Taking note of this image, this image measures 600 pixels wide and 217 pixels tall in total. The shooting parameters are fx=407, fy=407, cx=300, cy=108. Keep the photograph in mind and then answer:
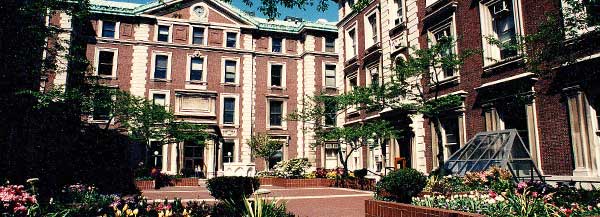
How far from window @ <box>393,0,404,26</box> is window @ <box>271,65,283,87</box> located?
633 inches

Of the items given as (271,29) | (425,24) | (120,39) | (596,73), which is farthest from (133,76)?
(596,73)

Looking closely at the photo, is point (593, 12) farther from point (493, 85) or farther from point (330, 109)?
point (330, 109)

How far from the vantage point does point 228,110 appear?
34.1 metres

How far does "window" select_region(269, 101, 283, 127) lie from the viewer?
35219 mm

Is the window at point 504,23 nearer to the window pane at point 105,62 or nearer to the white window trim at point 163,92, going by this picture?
the white window trim at point 163,92

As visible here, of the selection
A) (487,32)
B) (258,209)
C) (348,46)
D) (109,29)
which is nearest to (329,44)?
(348,46)

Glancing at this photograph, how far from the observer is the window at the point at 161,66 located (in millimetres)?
32781

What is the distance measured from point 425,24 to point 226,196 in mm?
12970

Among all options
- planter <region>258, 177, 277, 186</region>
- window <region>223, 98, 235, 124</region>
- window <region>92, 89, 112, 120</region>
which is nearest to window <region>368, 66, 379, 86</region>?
planter <region>258, 177, 277, 186</region>

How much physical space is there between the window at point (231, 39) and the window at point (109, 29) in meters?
8.89

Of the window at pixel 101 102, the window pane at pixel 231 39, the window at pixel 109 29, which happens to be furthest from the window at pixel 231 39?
the window at pixel 101 102

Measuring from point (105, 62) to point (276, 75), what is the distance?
13.9 m

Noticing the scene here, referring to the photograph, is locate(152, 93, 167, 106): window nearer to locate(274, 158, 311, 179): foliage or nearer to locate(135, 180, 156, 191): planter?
locate(135, 180, 156, 191): planter

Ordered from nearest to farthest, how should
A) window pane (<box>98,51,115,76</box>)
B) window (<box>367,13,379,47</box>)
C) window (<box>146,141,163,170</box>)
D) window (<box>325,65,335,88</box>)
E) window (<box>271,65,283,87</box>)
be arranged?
window (<box>367,13,379,47</box>) → window (<box>146,141,163,170</box>) → window pane (<box>98,51,115,76</box>) → window (<box>271,65,283,87</box>) → window (<box>325,65,335,88</box>)
